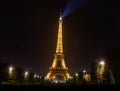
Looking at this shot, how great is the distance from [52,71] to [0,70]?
182 ft

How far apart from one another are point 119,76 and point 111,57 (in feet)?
30.1

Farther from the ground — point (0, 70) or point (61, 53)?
point (61, 53)

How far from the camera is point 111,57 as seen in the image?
7312 centimetres

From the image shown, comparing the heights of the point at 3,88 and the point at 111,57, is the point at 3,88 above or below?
below

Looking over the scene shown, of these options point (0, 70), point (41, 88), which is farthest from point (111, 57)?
point (41, 88)

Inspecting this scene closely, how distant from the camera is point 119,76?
6431cm

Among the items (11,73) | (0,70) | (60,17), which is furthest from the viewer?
(60,17)

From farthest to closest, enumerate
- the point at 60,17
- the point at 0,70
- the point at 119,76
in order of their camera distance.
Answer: the point at 60,17, the point at 0,70, the point at 119,76

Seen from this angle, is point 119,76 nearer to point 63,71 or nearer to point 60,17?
point 63,71

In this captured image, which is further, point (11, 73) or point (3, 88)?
point (11, 73)

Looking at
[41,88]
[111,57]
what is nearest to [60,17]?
[111,57]

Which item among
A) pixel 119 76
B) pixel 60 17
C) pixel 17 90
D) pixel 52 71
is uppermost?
pixel 60 17

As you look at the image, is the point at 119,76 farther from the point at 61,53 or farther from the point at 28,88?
the point at 61,53

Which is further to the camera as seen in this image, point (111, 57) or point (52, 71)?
point (52, 71)
